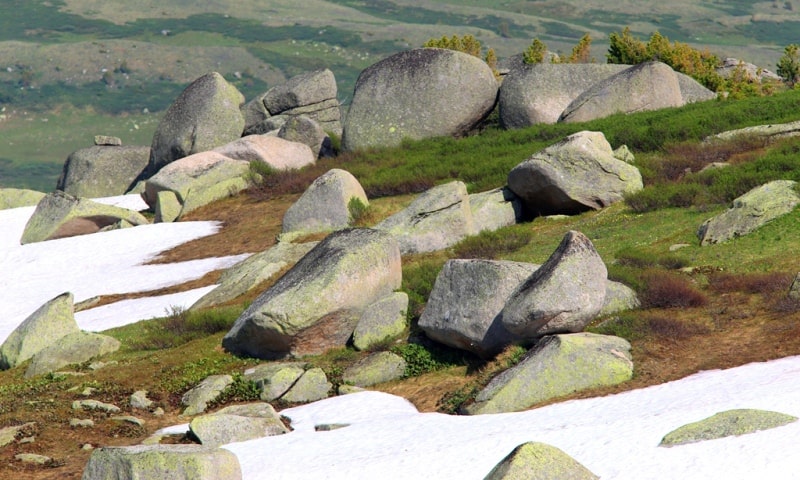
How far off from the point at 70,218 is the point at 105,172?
645 inches

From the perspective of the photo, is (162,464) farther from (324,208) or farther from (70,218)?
(70,218)

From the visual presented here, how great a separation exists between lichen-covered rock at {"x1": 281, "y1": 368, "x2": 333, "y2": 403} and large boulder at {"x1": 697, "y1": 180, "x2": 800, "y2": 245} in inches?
405

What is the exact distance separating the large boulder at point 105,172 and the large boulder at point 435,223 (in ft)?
106

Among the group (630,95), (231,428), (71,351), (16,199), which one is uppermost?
(630,95)

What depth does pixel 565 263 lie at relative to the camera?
64.8 ft

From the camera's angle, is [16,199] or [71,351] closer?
[71,351]

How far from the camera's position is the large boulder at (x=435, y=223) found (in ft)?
104

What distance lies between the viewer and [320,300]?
2331 cm

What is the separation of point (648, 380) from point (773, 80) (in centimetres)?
5157

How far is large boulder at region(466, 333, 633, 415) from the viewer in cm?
1809

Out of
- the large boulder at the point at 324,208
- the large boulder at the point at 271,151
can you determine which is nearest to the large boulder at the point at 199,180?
the large boulder at the point at 271,151

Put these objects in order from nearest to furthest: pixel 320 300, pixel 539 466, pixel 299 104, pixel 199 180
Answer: pixel 539 466 < pixel 320 300 < pixel 199 180 < pixel 299 104

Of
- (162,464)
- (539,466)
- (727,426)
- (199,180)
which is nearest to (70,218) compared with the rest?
(199,180)

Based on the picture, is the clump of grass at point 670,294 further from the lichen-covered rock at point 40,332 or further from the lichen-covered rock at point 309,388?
the lichen-covered rock at point 40,332
